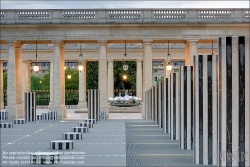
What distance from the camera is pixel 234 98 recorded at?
1836 centimetres

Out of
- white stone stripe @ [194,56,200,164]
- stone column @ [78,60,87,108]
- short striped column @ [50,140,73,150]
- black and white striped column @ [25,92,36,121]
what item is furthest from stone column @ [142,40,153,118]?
white stone stripe @ [194,56,200,164]

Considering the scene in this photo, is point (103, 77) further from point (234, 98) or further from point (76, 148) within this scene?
point (234, 98)

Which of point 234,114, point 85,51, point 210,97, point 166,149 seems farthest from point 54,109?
point 234,114

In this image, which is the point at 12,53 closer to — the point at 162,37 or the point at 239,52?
the point at 162,37

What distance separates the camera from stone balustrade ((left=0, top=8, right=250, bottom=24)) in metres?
55.0

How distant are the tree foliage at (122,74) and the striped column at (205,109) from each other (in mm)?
83865

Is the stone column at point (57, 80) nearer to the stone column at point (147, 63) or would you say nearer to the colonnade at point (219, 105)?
the stone column at point (147, 63)

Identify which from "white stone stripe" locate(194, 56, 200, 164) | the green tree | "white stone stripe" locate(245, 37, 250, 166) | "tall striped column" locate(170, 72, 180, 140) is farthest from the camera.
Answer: the green tree

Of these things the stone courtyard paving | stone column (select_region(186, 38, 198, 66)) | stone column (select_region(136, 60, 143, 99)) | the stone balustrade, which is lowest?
the stone courtyard paving

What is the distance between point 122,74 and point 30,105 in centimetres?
5598

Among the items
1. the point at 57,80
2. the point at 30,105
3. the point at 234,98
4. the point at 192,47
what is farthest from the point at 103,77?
the point at 234,98

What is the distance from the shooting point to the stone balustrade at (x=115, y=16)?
55.0 m

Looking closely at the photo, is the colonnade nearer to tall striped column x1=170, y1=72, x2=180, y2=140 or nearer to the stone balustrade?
tall striped column x1=170, y1=72, x2=180, y2=140

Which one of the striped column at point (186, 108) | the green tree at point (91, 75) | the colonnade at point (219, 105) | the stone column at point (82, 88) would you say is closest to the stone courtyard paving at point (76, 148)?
the striped column at point (186, 108)
